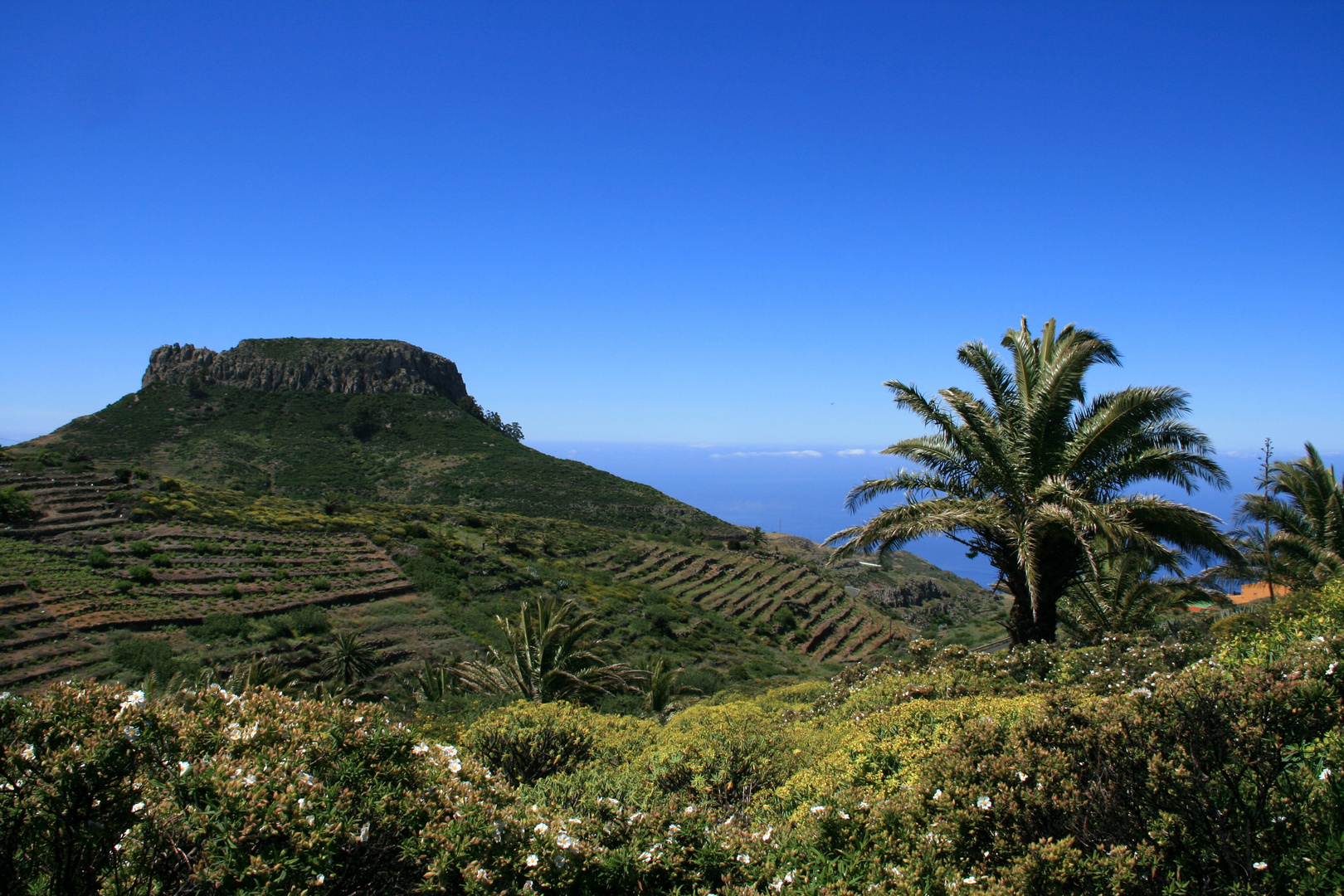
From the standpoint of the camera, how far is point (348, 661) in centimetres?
1809

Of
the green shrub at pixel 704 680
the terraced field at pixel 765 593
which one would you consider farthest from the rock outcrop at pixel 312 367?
the green shrub at pixel 704 680

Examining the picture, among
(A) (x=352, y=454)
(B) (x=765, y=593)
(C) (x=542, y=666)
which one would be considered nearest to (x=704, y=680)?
(C) (x=542, y=666)

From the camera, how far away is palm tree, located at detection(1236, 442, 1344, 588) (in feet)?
50.6

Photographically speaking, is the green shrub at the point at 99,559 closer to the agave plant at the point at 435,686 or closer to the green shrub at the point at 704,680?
the agave plant at the point at 435,686

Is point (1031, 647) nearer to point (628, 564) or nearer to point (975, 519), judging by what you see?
point (975, 519)

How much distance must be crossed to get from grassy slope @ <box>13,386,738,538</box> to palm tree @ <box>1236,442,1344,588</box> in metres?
45.1

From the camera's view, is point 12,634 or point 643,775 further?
point 12,634

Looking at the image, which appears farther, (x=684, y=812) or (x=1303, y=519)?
(x=1303, y=519)

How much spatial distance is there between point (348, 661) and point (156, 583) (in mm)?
9616

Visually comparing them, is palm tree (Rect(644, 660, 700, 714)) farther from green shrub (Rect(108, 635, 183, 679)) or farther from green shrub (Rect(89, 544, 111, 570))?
green shrub (Rect(89, 544, 111, 570))

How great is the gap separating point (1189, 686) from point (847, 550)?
7165 millimetres

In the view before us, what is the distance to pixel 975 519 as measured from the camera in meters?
9.64

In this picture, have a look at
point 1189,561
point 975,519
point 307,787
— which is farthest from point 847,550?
point 307,787

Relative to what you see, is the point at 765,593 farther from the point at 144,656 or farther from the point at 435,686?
the point at 144,656
